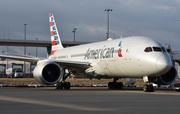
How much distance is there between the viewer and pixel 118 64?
2188cm

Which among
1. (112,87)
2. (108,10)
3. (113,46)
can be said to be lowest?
(112,87)

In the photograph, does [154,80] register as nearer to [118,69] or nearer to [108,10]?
[118,69]

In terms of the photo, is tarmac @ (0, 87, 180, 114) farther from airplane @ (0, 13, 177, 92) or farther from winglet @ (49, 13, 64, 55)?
winglet @ (49, 13, 64, 55)

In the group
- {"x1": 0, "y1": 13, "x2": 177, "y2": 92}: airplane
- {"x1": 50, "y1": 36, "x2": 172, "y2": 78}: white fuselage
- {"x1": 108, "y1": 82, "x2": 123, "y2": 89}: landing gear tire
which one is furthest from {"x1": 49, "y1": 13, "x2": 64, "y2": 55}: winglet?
{"x1": 108, "y1": 82, "x2": 123, "y2": 89}: landing gear tire

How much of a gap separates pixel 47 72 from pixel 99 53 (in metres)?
4.59

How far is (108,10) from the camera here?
53312 millimetres

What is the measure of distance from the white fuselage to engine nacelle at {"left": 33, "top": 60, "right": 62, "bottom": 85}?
128 inches

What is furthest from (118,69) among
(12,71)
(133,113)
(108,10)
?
(12,71)

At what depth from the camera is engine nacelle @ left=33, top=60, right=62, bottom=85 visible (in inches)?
893

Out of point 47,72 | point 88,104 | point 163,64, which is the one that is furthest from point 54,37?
point 88,104

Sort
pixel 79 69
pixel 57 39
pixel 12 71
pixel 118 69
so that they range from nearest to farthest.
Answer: pixel 118 69
pixel 79 69
pixel 57 39
pixel 12 71

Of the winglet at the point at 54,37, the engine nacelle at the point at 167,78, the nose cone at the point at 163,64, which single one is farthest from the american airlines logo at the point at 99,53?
the winglet at the point at 54,37

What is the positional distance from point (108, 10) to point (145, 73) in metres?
34.5

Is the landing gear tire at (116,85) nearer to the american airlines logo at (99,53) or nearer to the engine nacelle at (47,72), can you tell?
the american airlines logo at (99,53)
